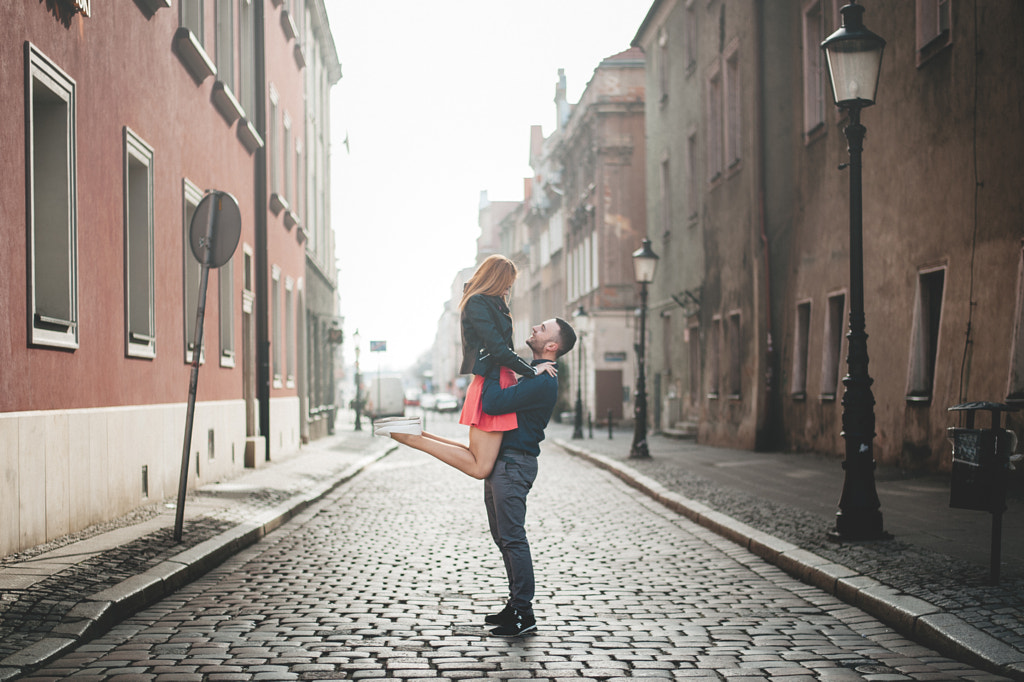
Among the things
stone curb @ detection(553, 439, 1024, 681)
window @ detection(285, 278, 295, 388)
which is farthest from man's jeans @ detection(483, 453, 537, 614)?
window @ detection(285, 278, 295, 388)

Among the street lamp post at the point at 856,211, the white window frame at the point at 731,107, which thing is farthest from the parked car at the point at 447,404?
the street lamp post at the point at 856,211

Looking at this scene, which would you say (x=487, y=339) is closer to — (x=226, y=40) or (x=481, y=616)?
(x=481, y=616)

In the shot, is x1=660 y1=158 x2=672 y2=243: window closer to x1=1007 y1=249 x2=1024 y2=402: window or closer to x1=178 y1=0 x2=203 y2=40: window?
x1=178 y1=0 x2=203 y2=40: window

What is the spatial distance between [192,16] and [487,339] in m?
11.3

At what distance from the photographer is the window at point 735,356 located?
2544 cm

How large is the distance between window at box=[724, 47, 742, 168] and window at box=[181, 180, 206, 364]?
12.6m

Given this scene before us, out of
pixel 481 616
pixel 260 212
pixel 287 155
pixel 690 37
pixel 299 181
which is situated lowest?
pixel 481 616

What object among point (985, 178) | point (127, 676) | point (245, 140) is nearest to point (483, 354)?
point (127, 676)

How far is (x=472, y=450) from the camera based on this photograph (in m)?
6.57

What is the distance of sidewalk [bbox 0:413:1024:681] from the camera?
6.17m

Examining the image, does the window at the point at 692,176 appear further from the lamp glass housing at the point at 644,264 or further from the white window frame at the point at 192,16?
the white window frame at the point at 192,16

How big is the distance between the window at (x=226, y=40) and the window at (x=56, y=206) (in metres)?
8.22

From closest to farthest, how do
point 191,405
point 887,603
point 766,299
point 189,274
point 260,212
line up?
point 887,603 → point 191,405 → point 189,274 → point 260,212 → point 766,299

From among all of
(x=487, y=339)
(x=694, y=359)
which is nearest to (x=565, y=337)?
(x=487, y=339)
